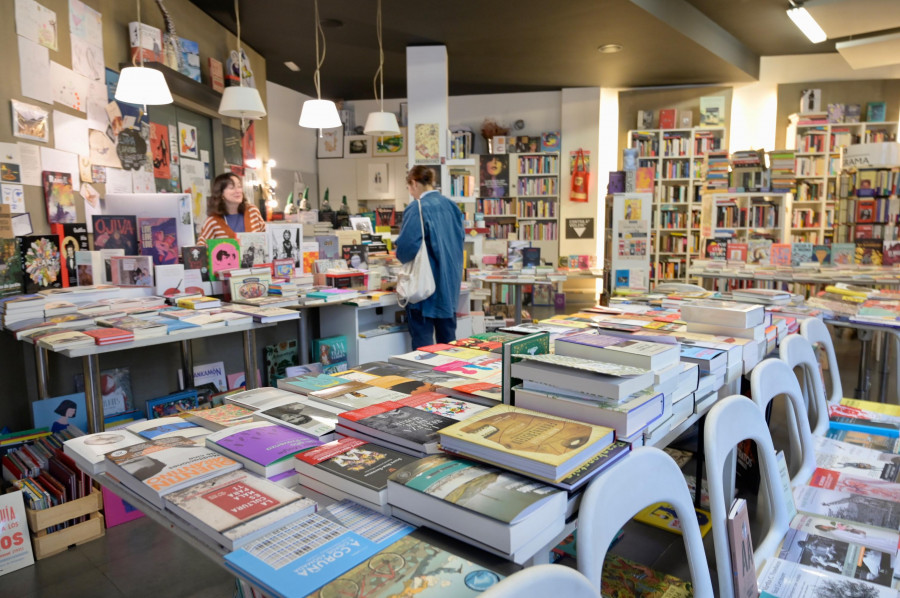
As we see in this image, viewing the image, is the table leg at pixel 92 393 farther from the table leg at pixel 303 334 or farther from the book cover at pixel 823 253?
the book cover at pixel 823 253

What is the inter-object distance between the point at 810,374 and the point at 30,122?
4.01 metres

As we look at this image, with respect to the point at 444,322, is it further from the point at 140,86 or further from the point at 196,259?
the point at 140,86

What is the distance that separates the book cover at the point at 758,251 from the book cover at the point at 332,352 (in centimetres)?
456

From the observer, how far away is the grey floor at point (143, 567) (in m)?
2.14

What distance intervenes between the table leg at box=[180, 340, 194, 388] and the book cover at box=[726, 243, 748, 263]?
5.38 m

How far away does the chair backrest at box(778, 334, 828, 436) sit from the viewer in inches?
79.0

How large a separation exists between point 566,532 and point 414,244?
310cm

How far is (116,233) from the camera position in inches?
131

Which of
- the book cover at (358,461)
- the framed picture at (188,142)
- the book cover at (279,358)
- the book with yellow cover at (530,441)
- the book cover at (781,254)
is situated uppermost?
the framed picture at (188,142)

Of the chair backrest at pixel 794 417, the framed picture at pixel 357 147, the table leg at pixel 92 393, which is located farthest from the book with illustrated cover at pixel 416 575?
the framed picture at pixel 357 147

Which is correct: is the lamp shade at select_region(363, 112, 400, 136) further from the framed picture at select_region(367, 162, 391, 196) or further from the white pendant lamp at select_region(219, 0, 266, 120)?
the framed picture at select_region(367, 162, 391, 196)

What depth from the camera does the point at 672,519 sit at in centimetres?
246

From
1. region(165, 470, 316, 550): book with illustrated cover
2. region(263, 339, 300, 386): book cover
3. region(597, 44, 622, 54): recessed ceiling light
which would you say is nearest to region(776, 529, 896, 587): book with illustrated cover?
region(165, 470, 316, 550): book with illustrated cover

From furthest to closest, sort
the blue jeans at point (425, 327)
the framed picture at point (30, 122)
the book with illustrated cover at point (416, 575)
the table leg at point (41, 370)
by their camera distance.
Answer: the blue jeans at point (425, 327), the framed picture at point (30, 122), the table leg at point (41, 370), the book with illustrated cover at point (416, 575)
